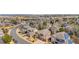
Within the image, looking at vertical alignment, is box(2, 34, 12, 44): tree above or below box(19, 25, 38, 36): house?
below

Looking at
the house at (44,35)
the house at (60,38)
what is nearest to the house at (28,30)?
the house at (44,35)

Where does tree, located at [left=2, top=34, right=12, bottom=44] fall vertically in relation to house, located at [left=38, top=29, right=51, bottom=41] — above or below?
below

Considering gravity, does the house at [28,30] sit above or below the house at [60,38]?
above

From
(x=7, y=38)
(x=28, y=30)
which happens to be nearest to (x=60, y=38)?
(x=28, y=30)

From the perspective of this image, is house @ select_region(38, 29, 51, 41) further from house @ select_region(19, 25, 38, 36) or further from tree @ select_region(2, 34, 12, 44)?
tree @ select_region(2, 34, 12, 44)

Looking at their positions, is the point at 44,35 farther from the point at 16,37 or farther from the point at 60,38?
the point at 16,37

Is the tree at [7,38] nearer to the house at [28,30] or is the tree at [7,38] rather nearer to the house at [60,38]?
the house at [28,30]

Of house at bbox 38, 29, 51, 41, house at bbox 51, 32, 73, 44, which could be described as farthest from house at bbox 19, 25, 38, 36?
house at bbox 51, 32, 73, 44

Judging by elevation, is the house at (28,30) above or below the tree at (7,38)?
above

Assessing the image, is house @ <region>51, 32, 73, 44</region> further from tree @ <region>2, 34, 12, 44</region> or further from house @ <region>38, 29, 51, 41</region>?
tree @ <region>2, 34, 12, 44</region>

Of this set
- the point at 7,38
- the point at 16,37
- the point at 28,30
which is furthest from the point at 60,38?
the point at 7,38
